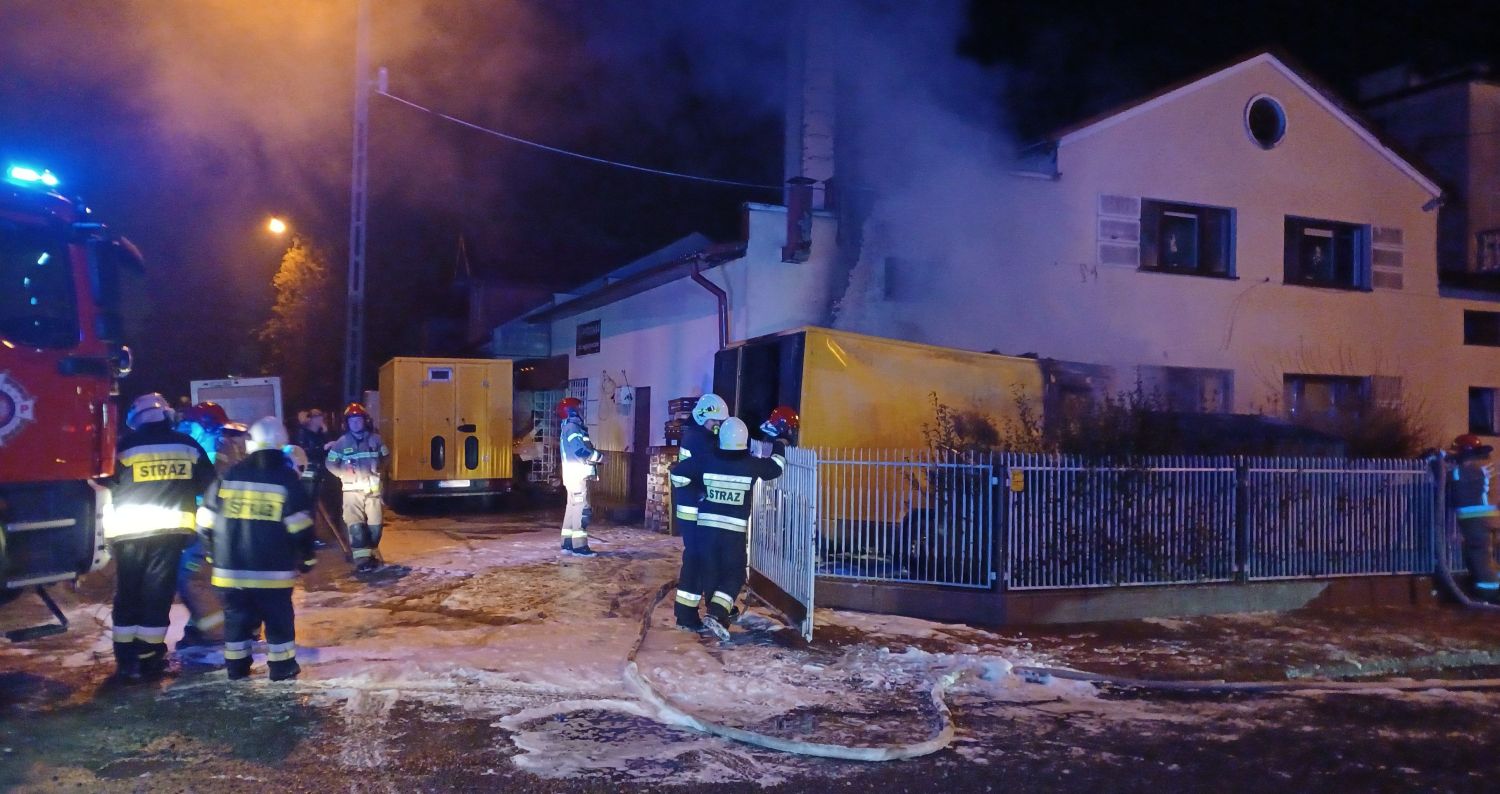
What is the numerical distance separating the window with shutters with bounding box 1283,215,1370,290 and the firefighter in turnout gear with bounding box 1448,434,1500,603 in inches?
272

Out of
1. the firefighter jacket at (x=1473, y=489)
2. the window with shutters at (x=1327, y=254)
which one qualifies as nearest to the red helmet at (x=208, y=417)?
the firefighter jacket at (x=1473, y=489)

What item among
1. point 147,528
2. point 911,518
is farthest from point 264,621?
point 911,518

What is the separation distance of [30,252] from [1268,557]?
9.66 metres

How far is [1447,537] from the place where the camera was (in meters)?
9.72

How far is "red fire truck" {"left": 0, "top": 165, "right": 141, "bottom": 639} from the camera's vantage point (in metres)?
6.13

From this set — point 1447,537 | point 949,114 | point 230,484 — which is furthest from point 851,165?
point 230,484

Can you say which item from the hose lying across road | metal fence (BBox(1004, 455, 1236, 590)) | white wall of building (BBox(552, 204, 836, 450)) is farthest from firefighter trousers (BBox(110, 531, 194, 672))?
white wall of building (BBox(552, 204, 836, 450))

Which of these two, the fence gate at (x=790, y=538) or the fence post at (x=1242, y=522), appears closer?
the fence gate at (x=790, y=538)

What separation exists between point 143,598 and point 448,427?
9.76m

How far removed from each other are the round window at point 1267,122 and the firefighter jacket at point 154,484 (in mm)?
15010

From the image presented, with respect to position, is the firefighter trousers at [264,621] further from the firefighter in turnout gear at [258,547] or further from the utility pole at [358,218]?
the utility pole at [358,218]

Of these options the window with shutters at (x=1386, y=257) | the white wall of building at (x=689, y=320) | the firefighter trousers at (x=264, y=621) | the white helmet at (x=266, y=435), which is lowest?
the firefighter trousers at (x=264, y=621)

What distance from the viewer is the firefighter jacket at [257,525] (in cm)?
593

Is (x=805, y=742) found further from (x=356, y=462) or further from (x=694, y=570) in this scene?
(x=356, y=462)
